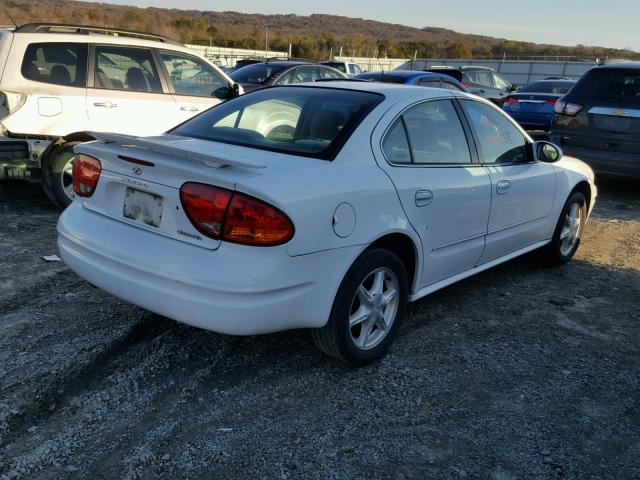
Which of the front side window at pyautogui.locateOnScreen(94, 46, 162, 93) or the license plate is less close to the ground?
the front side window at pyautogui.locateOnScreen(94, 46, 162, 93)

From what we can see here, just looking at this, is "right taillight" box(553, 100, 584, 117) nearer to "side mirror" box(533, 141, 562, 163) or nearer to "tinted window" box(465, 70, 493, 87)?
"side mirror" box(533, 141, 562, 163)

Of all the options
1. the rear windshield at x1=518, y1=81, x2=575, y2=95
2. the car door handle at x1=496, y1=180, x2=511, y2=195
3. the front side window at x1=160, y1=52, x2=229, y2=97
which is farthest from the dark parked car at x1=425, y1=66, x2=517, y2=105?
the car door handle at x1=496, y1=180, x2=511, y2=195

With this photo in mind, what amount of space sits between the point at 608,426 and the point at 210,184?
7.55ft

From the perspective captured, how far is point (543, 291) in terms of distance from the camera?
4926 millimetres

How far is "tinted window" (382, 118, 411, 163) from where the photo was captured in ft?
11.4

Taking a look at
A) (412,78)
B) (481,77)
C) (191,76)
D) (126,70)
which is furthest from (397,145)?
(481,77)

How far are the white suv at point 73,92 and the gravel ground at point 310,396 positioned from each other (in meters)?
1.79

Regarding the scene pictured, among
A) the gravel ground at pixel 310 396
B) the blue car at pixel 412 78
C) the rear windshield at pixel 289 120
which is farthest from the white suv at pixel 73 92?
the blue car at pixel 412 78


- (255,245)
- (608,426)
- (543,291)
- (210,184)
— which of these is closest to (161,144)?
(210,184)

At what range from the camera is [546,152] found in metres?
4.92

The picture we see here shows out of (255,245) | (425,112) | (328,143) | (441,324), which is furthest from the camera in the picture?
(441,324)

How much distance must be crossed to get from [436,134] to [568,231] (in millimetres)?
2299

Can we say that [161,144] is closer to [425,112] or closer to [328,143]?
[328,143]

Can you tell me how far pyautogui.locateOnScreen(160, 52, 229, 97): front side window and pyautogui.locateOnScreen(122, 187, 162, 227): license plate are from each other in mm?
4209
